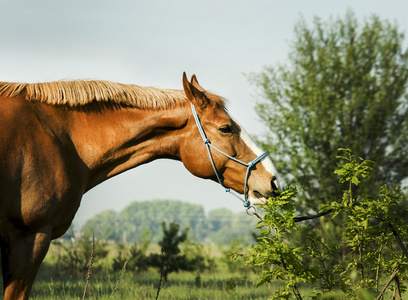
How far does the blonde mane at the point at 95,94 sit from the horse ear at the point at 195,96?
98 millimetres

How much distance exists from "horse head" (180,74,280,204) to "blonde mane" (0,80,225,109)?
6.9 inches

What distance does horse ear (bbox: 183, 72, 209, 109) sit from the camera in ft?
13.5

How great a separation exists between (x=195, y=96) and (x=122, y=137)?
2.70 feet

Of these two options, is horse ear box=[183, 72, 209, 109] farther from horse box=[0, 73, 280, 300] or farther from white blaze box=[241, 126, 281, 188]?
white blaze box=[241, 126, 281, 188]

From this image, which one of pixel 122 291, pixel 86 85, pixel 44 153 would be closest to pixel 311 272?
pixel 44 153

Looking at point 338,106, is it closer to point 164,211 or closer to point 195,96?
point 195,96

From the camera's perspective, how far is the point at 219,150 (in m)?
4.07

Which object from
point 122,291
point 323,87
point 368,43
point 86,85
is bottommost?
point 122,291

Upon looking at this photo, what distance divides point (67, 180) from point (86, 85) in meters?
1.04

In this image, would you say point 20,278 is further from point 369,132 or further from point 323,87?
point 369,132

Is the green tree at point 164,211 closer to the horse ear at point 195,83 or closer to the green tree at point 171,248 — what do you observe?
the green tree at point 171,248

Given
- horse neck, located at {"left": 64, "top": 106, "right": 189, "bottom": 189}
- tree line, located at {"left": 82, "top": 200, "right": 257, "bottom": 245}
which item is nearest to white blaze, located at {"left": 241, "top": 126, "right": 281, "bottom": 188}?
horse neck, located at {"left": 64, "top": 106, "right": 189, "bottom": 189}

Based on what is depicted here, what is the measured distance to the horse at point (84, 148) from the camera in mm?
3258

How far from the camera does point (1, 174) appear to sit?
3.22 meters
